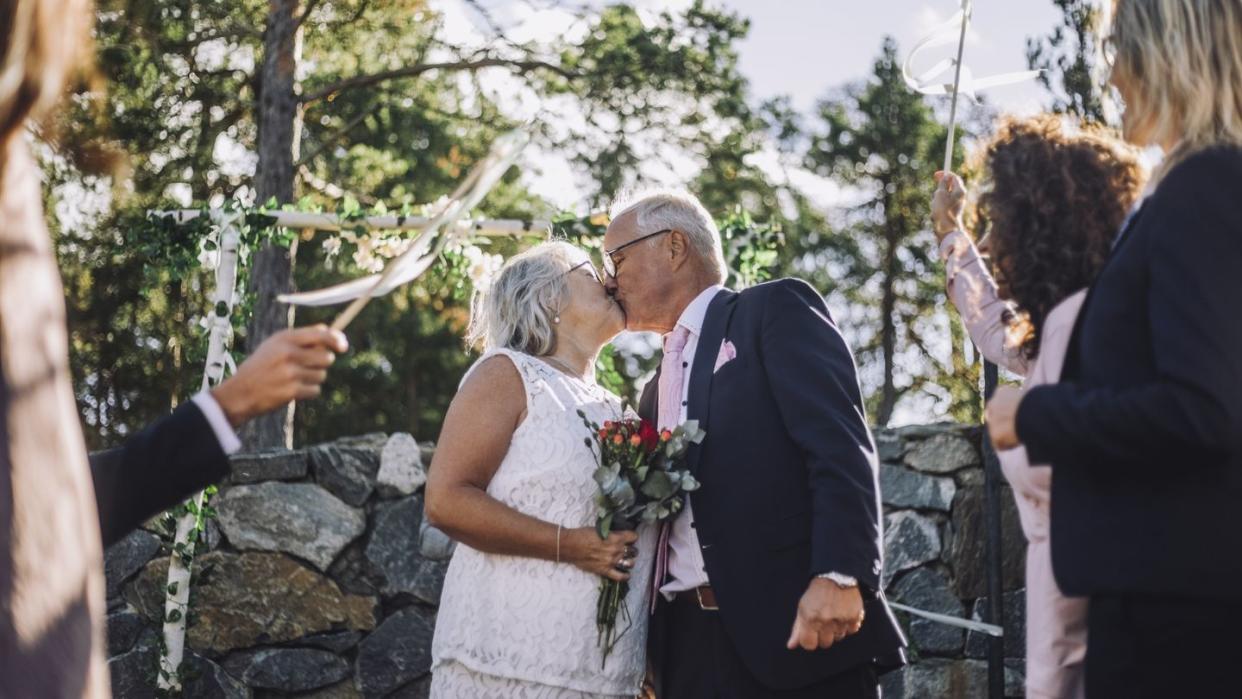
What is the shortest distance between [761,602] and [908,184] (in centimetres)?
1629

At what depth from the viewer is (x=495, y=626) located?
3.20m

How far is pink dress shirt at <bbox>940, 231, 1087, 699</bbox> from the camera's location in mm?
2107

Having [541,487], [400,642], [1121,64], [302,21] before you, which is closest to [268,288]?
[302,21]

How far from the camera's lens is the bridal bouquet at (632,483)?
3.05 meters

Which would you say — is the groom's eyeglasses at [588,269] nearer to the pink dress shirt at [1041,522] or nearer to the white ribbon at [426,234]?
the pink dress shirt at [1041,522]

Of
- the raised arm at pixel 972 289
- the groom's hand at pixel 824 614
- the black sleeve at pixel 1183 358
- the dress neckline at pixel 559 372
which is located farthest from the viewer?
the dress neckline at pixel 559 372

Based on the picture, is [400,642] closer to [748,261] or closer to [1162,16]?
[748,261]

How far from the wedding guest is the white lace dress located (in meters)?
1.79

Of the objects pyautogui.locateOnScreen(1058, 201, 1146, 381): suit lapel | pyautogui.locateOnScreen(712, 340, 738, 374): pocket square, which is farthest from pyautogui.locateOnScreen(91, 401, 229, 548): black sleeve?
pyautogui.locateOnScreen(712, 340, 738, 374): pocket square

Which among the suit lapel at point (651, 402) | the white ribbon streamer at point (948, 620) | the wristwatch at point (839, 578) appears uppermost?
the suit lapel at point (651, 402)

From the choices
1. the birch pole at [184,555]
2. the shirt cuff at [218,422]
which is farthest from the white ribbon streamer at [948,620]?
the shirt cuff at [218,422]

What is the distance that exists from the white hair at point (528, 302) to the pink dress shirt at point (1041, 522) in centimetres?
139

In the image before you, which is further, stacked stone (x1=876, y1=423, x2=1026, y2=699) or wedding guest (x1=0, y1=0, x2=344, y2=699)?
stacked stone (x1=876, y1=423, x2=1026, y2=699)

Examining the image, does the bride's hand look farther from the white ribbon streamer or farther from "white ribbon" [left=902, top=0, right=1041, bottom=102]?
the white ribbon streamer
